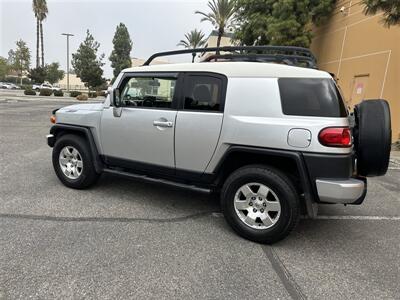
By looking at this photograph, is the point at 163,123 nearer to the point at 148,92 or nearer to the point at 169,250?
the point at 148,92

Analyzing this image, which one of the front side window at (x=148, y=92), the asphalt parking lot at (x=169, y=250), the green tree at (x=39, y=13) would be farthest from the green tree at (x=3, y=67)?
the front side window at (x=148, y=92)

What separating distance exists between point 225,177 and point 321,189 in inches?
43.2

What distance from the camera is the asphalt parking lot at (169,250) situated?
2.55m

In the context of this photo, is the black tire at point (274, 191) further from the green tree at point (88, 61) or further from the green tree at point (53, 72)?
the green tree at point (53, 72)

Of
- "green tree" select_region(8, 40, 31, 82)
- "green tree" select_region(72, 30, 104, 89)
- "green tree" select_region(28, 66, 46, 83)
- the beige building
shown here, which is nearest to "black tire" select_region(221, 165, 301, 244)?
the beige building

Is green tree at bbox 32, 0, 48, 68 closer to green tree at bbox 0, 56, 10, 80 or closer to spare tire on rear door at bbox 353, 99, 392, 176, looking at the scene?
green tree at bbox 0, 56, 10, 80

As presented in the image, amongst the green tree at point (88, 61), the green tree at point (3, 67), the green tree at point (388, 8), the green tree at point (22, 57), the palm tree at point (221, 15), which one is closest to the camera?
the green tree at point (388, 8)

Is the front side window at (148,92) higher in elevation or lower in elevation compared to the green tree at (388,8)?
lower

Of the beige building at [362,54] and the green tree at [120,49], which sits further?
the green tree at [120,49]

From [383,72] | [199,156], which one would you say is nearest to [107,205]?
[199,156]

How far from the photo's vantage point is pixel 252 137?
3.29m

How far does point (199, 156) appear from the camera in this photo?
3648mm

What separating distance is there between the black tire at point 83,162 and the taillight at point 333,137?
3119 mm

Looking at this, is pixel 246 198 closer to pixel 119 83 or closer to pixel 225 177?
pixel 225 177
